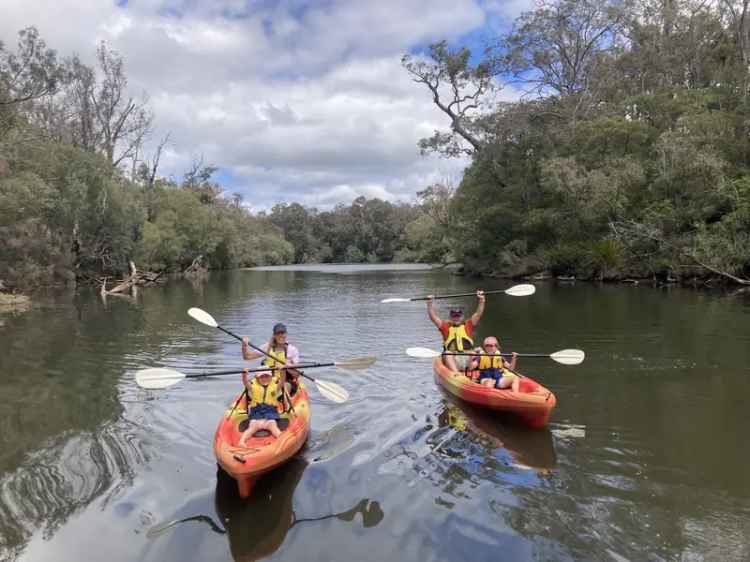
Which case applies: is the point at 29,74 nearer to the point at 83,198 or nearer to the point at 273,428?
the point at 83,198

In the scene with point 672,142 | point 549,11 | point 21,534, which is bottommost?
point 21,534

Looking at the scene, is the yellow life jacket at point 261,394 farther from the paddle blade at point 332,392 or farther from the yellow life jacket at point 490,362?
the yellow life jacket at point 490,362

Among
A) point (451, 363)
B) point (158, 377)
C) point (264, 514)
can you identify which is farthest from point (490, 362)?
point (158, 377)

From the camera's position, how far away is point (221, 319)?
18.6m

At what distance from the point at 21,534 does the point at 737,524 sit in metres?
6.04

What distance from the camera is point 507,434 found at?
23.4 feet

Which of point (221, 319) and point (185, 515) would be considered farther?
point (221, 319)

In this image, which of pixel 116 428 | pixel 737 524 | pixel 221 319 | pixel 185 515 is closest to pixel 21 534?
pixel 185 515

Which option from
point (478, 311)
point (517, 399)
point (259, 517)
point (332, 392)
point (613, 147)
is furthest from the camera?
point (613, 147)

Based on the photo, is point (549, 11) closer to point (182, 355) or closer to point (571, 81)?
point (571, 81)

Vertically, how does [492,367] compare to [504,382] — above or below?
above

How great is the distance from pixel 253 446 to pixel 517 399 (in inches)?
129

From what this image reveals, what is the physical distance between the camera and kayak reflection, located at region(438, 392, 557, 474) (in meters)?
6.33

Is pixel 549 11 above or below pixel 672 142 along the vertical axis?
above
